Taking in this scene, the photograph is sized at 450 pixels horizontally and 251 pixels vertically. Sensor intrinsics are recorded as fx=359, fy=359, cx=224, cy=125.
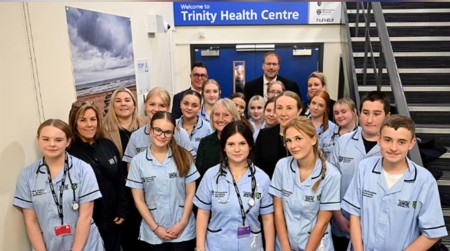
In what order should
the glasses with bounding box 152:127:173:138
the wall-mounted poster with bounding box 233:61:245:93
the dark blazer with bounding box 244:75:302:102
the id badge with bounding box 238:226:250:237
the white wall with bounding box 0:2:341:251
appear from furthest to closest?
the wall-mounted poster with bounding box 233:61:245:93
the dark blazer with bounding box 244:75:302:102
the glasses with bounding box 152:127:173:138
the id badge with bounding box 238:226:250:237
the white wall with bounding box 0:2:341:251

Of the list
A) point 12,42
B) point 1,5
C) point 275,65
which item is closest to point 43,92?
point 12,42

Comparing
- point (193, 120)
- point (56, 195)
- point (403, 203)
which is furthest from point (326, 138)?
point (56, 195)

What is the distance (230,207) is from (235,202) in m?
0.04

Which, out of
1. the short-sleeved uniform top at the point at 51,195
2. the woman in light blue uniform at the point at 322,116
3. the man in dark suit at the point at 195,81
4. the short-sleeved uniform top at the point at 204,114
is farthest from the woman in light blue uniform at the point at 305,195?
the man in dark suit at the point at 195,81

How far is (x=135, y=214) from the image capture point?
2453mm

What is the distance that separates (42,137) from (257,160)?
131cm

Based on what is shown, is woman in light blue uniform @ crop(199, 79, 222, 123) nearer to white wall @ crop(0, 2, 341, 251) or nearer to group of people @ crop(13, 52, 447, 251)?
group of people @ crop(13, 52, 447, 251)

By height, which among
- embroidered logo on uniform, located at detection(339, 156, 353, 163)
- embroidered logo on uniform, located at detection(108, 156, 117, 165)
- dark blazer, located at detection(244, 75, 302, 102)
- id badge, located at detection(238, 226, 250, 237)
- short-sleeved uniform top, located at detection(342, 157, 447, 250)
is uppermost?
dark blazer, located at detection(244, 75, 302, 102)

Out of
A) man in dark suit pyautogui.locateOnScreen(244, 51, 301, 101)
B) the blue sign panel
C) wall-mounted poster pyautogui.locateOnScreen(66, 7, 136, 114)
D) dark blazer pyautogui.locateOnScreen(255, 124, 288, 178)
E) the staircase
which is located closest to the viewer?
dark blazer pyautogui.locateOnScreen(255, 124, 288, 178)

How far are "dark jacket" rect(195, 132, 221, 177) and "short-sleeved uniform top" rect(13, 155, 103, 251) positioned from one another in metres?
0.68

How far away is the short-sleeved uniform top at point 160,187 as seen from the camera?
84.7 inches

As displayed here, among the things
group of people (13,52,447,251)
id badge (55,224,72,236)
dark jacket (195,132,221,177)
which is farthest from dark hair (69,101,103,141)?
dark jacket (195,132,221,177)

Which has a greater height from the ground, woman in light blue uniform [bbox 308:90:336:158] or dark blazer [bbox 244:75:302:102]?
dark blazer [bbox 244:75:302:102]

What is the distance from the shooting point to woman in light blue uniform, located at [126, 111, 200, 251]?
2.15 metres
